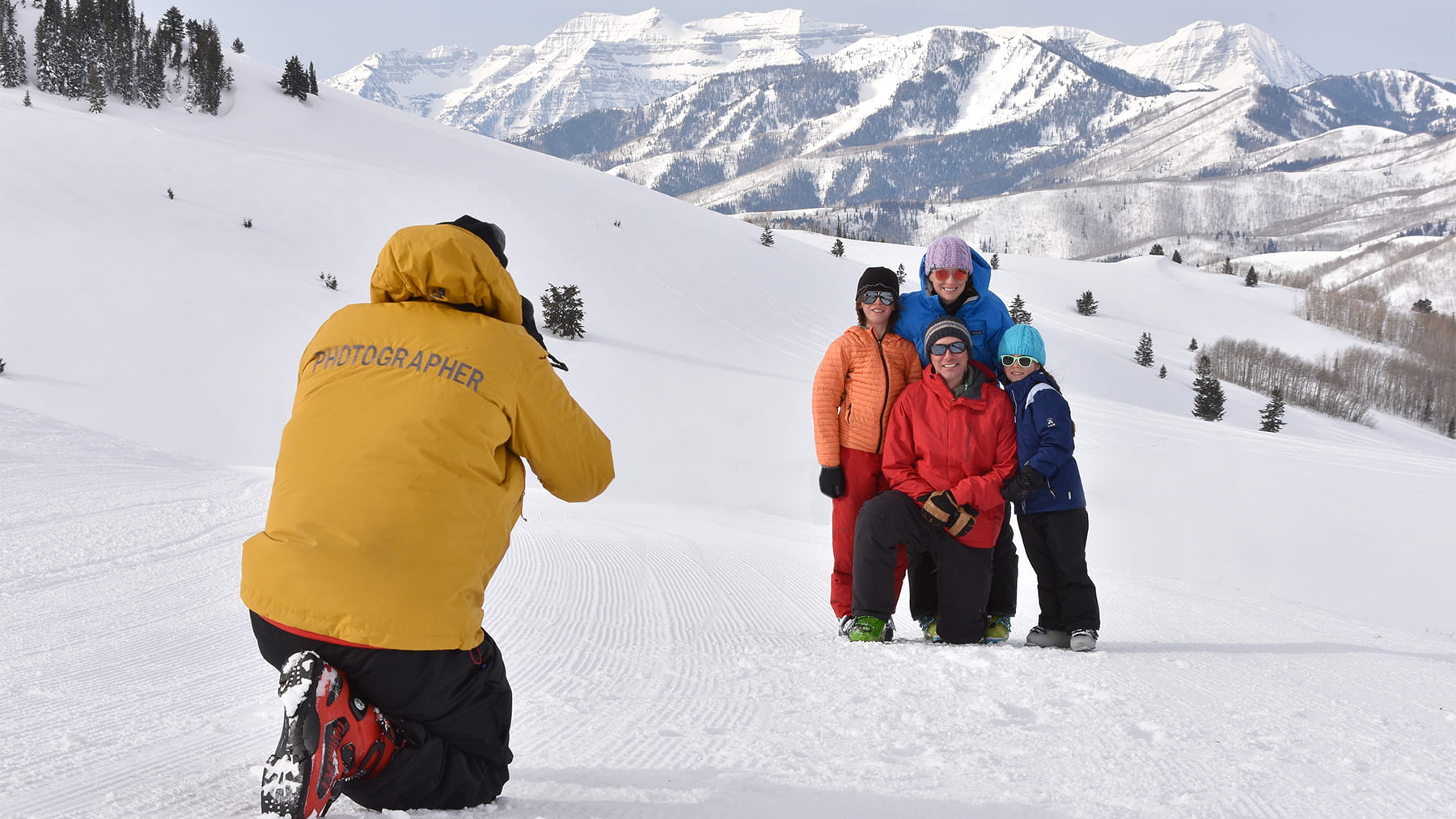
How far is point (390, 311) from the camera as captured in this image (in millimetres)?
1931

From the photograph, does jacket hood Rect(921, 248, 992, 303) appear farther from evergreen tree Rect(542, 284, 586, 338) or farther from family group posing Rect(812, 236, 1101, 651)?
evergreen tree Rect(542, 284, 586, 338)

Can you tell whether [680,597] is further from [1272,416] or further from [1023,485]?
[1272,416]

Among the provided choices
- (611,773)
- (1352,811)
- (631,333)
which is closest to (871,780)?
(611,773)

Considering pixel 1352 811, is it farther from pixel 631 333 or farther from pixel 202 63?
pixel 202 63

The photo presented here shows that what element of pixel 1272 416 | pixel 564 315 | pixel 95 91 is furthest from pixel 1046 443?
pixel 95 91

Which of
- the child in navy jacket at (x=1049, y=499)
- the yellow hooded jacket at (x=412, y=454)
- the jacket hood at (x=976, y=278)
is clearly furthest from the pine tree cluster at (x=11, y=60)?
the child in navy jacket at (x=1049, y=499)

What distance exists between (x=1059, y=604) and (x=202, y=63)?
126ft

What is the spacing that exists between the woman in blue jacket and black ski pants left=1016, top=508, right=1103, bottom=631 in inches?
7.7

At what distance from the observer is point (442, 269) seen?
188cm

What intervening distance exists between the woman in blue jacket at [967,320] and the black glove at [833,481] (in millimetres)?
513

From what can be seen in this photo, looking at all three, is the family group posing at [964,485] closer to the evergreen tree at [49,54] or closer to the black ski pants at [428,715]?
the black ski pants at [428,715]

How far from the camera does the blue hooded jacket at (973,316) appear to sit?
4.13 m

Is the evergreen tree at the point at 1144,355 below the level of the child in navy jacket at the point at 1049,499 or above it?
above

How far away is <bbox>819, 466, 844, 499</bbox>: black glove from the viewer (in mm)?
4098
